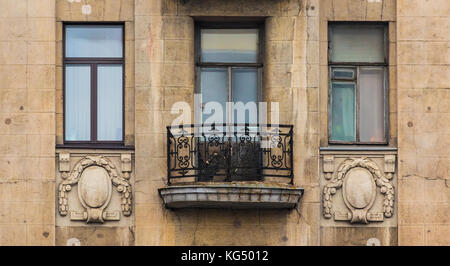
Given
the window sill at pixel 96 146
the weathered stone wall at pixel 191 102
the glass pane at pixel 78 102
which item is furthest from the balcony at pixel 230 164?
the glass pane at pixel 78 102

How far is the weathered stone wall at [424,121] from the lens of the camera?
1174 inches

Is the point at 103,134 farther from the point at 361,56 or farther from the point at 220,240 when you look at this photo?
the point at 361,56

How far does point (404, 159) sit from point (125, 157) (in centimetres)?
553

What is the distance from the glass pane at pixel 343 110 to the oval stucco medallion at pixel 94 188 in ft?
15.4

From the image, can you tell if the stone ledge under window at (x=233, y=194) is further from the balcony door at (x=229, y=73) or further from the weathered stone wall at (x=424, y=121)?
the weathered stone wall at (x=424, y=121)

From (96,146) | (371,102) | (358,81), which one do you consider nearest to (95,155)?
(96,146)

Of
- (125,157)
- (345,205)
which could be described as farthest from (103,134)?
(345,205)

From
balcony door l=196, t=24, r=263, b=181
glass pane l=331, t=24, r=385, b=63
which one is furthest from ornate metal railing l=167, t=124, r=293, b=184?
glass pane l=331, t=24, r=385, b=63

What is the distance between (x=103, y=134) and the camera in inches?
1195

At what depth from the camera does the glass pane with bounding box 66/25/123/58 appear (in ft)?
100

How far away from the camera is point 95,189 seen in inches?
1170

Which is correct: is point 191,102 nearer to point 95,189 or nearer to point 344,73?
point 95,189

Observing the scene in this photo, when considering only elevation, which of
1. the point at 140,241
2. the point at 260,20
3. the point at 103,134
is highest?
the point at 260,20

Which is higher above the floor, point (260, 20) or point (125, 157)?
point (260, 20)
